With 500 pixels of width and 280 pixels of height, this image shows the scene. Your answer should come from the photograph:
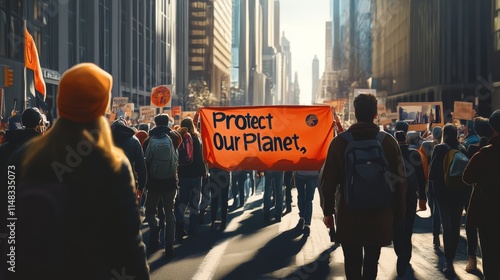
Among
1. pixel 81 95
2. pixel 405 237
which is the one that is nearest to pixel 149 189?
pixel 405 237

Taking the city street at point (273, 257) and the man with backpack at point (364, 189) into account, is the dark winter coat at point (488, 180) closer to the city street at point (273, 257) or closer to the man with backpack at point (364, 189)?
the man with backpack at point (364, 189)

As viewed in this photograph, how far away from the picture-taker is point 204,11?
133625 mm

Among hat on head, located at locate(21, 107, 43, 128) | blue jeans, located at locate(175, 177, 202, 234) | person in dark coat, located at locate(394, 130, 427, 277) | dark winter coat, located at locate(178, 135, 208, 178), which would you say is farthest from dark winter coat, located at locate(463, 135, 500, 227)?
dark winter coat, located at locate(178, 135, 208, 178)

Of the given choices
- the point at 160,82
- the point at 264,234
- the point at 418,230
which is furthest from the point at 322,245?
the point at 160,82

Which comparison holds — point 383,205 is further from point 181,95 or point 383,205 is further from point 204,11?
point 204,11

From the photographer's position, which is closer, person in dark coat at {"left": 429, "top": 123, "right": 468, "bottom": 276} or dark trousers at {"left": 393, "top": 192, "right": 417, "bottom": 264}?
dark trousers at {"left": 393, "top": 192, "right": 417, "bottom": 264}

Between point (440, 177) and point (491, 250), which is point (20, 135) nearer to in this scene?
point (491, 250)

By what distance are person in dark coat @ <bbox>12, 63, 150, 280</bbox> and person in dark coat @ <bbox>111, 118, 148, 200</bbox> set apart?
4956 millimetres

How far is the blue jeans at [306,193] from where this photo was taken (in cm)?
1054

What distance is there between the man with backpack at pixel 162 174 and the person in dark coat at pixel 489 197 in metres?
3.98

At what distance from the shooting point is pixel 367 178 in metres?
4.73

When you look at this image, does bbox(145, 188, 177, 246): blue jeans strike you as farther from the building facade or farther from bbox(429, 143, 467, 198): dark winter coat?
the building facade

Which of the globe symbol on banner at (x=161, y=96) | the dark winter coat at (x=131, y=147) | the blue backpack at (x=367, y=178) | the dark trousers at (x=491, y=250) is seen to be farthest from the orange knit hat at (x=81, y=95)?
the globe symbol on banner at (x=161, y=96)

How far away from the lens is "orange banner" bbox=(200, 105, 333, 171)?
9406 millimetres
